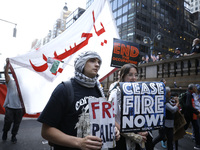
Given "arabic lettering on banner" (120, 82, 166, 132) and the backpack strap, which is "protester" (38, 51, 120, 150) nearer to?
the backpack strap

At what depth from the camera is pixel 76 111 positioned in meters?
1.39

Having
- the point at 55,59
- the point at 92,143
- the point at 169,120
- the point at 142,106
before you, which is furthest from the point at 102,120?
the point at 169,120

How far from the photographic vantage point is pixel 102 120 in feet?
3.71

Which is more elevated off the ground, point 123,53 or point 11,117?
point 123,53

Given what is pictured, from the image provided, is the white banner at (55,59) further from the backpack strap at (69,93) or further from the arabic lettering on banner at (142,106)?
the arabic lettering on banner at (142,106)

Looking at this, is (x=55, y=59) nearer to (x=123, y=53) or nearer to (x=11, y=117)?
(x=123, y=53)

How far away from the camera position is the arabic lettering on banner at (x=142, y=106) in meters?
1.53

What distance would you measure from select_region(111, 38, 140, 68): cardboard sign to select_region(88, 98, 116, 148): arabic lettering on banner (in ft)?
8.63

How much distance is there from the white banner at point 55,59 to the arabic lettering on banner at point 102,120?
175 cm

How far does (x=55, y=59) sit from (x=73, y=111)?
6.37ft

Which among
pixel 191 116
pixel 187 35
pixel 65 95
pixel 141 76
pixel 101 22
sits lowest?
pixel 191 116

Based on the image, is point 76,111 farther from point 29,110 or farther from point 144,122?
point 29,110

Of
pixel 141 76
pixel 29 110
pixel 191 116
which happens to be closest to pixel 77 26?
pixel 29 110

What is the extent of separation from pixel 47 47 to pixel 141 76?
11283 millimetres
